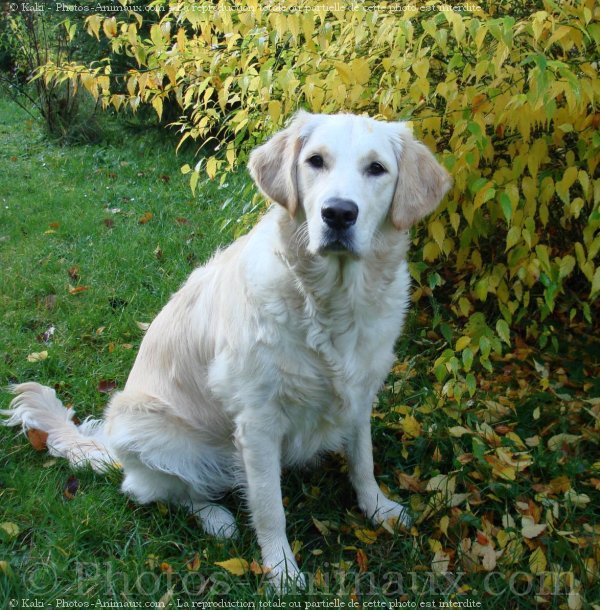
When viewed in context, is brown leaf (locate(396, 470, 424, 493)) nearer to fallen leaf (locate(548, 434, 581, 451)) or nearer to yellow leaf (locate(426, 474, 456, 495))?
yellow leaf (locate(426, 474, 456, 495))

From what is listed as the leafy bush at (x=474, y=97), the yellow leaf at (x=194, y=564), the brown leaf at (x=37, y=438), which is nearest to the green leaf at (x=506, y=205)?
the leafy bush at (x=474, y=97)

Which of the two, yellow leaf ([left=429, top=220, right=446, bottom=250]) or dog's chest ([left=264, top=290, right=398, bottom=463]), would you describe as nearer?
dog's chest ([left=264, top=290, right=398, bottom=463])

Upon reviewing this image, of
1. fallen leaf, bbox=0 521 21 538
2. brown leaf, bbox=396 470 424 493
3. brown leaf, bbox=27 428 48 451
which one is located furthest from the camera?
brown leaf, bbox=27 428 48 451

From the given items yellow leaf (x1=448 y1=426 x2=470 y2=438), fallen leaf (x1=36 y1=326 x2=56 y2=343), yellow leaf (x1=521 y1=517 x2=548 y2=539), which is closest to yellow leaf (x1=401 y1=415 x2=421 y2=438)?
yellow leaf (x1=448 y1=426 x2=470 y2=438)

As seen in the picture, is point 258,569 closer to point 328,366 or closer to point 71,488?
point 328,366

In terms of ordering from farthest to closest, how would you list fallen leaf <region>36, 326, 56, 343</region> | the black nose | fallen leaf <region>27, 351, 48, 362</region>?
fallen leaf <region>36, 326, 56, 343</region> < fallen leaf <region>27, 351, 48, 362</region> < the black nose

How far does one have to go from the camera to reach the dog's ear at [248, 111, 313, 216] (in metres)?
2.09

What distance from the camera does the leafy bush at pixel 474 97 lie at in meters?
2.12

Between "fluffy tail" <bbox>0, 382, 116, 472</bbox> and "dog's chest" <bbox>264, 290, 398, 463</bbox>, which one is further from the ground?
"dog's chest" <bbox>264, 290, 398, 463</bbox>

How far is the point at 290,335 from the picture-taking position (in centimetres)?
209

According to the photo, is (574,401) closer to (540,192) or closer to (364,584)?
(540,192)

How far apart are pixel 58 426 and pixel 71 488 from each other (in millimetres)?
309

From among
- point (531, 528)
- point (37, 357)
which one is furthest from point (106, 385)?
point (531, 528)

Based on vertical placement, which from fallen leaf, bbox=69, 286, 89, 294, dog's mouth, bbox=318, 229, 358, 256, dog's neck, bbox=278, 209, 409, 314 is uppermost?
dog's mouth, bbox=318, 229, 358, 256
